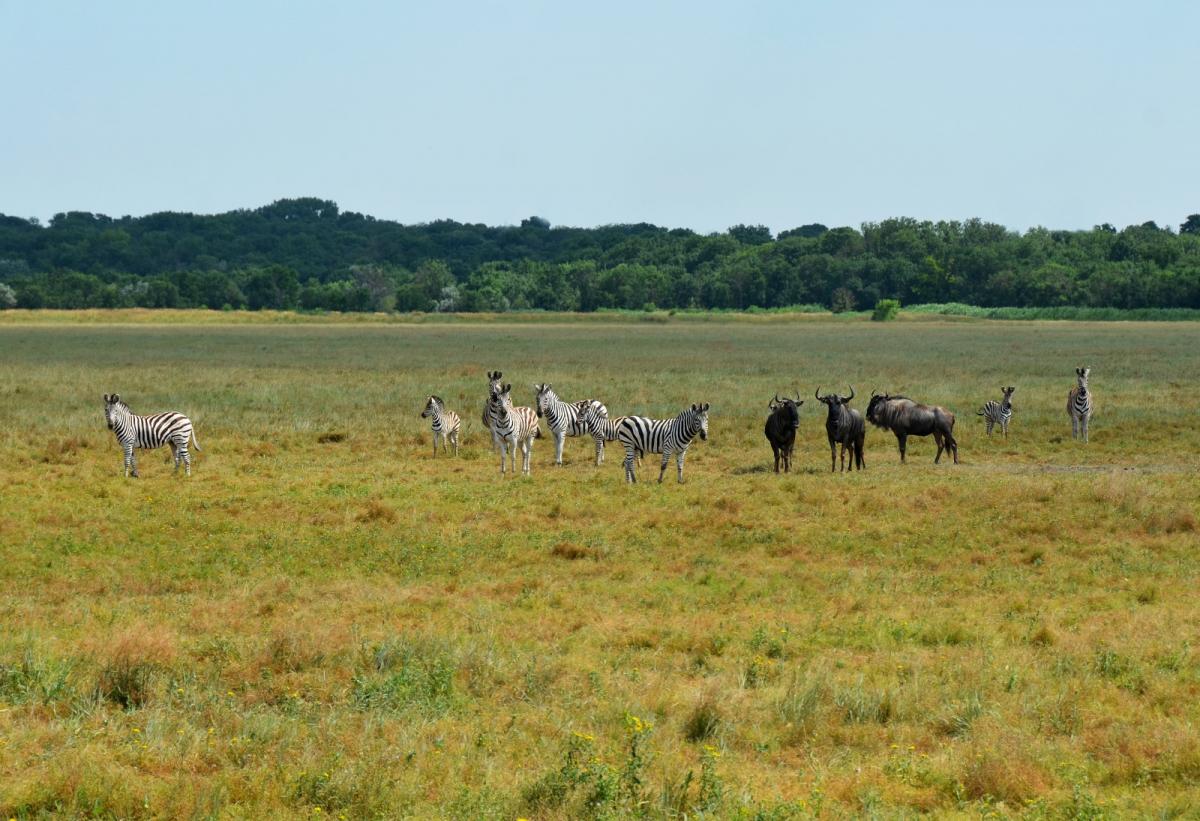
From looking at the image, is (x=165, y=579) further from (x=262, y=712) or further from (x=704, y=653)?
(x=704, y=653)

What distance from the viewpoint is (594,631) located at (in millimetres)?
13047

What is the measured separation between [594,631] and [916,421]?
50.6ft

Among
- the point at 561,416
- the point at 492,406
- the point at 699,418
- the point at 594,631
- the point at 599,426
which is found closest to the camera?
the point at 594,631

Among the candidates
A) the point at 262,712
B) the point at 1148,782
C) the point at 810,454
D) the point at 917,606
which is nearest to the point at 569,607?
the point at 917,606

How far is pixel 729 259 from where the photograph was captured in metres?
196

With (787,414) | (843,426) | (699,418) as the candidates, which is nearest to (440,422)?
(699,418)

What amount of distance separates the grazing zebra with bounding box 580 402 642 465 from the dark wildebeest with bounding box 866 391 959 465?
538cm

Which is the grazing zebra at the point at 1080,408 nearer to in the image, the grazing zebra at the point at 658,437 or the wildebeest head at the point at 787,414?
the wildebeest head at the point at 787,414

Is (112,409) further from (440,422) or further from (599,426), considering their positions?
(599,426)

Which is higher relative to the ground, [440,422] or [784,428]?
[784,428]

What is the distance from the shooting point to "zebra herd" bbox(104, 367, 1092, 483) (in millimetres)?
23906

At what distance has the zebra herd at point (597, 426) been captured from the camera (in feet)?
78.4

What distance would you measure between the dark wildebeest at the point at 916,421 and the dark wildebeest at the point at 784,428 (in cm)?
301

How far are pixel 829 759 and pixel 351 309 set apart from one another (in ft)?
536
